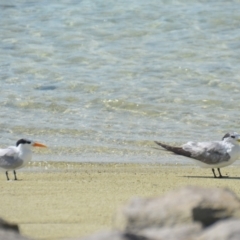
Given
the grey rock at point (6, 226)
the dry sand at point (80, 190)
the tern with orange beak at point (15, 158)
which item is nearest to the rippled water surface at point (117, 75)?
the dry sand at point (80, 190)

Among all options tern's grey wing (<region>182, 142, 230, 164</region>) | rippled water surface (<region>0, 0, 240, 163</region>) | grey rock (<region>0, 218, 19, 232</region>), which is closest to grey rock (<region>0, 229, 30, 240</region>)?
grey rock (<region>0, 218, 19, 232</region>)

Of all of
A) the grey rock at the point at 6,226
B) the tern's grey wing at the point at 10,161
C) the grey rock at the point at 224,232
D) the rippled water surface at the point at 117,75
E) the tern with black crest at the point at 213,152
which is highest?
the grey rock at the point at 224,232

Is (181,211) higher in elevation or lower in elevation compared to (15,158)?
higher

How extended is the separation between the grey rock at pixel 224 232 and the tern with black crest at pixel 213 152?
15.3 ft

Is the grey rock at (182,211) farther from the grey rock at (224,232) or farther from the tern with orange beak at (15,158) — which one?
the tern with orange beak at (15,158)

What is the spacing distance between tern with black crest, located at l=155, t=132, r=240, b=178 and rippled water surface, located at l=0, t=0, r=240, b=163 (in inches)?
20.4

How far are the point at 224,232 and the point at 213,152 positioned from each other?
4.91 meters

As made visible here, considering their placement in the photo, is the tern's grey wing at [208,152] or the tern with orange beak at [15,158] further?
the tern's grey wing at [208,152]

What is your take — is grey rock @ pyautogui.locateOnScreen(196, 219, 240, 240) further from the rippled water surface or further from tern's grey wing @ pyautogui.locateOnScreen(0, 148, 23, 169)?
the rippled water surface

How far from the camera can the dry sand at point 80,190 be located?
6.21 metres

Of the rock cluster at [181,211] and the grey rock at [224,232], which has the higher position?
the grey rock at [224,232]

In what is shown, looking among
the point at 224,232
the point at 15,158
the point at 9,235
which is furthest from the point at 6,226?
the point at 15,158

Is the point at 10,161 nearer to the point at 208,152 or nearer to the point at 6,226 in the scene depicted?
the point at 208,152

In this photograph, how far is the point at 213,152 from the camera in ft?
29.6
